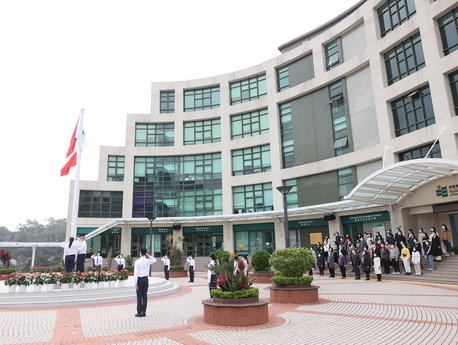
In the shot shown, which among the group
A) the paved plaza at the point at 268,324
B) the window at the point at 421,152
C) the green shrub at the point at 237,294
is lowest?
the paved plaza at the point at 268,324

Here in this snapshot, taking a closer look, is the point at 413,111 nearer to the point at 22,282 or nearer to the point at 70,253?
the point at 70,253

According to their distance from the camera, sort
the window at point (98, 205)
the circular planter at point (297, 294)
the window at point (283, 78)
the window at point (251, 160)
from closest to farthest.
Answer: the circular planter at point (297, 294), the window at point (283, 78), the window at point (251, 160), the window at point (98, 205)

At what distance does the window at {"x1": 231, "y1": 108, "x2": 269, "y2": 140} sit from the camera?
115 feet

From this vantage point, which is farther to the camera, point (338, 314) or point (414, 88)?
point (414, 88)

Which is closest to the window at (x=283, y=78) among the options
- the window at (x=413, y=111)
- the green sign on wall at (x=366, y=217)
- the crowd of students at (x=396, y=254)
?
the window at (x=413, y=111)

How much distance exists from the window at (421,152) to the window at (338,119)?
5.15 meters

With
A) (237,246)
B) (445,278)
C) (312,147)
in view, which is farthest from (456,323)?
(237,246)

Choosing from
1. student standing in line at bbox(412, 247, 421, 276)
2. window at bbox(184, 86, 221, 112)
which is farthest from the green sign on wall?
window at bbox(184, 86, 221, 112)

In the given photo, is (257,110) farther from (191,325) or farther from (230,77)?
(191,325)

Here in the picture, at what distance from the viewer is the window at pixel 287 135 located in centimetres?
3225

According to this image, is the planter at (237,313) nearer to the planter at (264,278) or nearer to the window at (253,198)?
the planter at (264,278)

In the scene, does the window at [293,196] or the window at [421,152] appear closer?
the window at [421,152]

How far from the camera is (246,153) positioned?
116 feet

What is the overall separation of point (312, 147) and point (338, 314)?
22.8m
